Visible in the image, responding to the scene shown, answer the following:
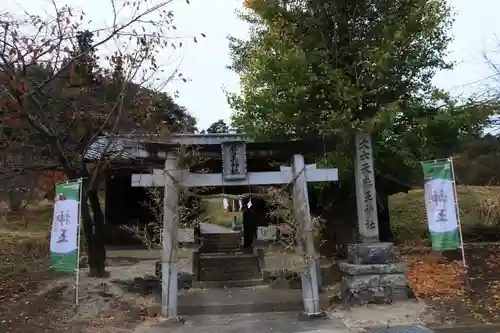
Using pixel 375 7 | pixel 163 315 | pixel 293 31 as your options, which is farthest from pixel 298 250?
pixel 375 7

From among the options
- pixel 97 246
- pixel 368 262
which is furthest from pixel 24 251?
pixel 368 262

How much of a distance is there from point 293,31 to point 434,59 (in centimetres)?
465

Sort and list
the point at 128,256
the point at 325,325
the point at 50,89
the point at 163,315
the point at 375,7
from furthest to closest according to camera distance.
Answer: the point at 128,256, the point at 375,7, the point at 50,89, the point at 163,315, the point at 325,325

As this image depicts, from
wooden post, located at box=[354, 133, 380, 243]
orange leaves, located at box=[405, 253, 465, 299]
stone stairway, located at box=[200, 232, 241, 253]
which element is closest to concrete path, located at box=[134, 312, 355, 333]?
wooden post, located at box=[354, 133, 380, 243]

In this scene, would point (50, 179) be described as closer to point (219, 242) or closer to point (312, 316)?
point (219, 242)

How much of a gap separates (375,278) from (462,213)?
893cm

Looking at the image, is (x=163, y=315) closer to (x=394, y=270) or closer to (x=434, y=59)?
(x=394, y=270)

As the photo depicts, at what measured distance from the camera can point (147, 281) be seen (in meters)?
12.7

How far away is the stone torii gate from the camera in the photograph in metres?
9.99

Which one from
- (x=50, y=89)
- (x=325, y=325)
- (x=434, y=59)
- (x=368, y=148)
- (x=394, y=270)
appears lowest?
(x=325, y=325)

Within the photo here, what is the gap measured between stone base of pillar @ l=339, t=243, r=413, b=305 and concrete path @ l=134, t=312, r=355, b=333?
1078 millimetres

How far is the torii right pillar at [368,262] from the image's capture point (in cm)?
1033

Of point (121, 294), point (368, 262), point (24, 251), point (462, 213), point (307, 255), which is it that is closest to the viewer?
point (307, 255)

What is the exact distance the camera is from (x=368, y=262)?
10.5m
